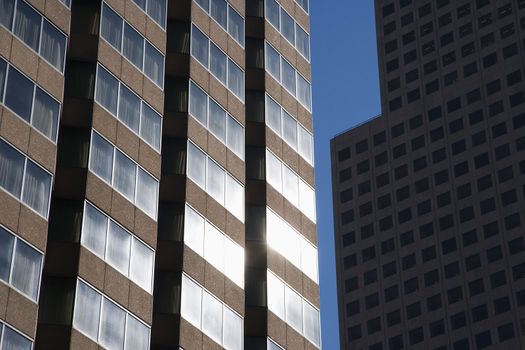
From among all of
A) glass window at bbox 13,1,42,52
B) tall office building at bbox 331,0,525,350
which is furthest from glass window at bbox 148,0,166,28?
tall office building at bbox 331,0,525,350

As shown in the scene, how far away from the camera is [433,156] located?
159125 mm

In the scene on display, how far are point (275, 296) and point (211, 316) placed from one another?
563cm

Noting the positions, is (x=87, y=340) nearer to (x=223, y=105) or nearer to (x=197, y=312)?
(x=197, y=312)

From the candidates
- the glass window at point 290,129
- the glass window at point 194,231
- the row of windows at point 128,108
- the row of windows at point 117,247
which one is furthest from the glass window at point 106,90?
the glass window at point 290,129

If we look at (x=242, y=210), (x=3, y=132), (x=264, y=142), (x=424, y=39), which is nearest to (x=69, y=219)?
(x=3, y=132)

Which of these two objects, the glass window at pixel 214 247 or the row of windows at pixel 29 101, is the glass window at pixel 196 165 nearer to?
the glass window at pixel 214 247

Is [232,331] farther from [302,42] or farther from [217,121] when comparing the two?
[302,42]

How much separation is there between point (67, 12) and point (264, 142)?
50.5 feet

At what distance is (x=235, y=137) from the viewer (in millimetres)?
63000

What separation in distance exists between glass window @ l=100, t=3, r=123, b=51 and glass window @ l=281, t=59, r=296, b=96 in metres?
14.9

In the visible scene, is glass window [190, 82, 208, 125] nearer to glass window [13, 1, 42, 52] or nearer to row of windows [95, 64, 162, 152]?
row of windows [95, 64, 162, 152]

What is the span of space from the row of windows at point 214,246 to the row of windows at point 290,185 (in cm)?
611

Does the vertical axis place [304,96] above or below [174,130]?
above

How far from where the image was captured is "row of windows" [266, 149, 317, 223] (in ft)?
212
